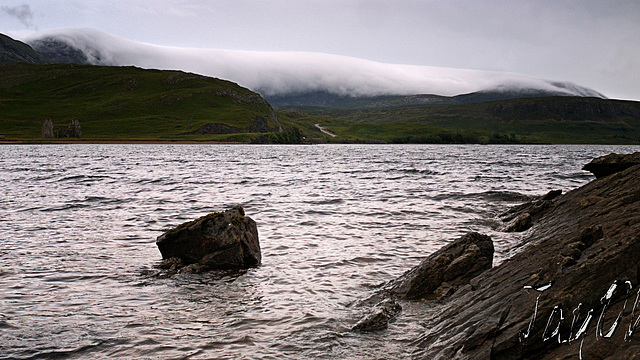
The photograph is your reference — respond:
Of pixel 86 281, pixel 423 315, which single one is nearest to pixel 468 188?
pixel 423 315

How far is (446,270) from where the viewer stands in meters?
13.2

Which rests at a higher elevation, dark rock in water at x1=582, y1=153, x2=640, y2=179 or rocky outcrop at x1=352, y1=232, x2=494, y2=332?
dark rock in water at x1=582, y1=153, x2=640, y2=179

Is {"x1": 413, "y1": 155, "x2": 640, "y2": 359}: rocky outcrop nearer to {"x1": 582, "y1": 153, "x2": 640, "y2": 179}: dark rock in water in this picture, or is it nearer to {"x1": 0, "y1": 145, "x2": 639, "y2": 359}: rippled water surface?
Result: {"x1": 0, "y1": 145, "x2": 639, "y2": 359}: rippled water surface

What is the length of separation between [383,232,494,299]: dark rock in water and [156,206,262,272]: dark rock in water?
5525 mm

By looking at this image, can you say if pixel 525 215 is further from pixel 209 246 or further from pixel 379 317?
pixel 209 246

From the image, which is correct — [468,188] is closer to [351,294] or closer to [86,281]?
[351,294]

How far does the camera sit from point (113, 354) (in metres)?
9.04

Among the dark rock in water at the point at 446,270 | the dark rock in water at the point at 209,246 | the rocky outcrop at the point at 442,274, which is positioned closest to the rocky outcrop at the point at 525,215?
the rocky outcrop at the point at 442,274

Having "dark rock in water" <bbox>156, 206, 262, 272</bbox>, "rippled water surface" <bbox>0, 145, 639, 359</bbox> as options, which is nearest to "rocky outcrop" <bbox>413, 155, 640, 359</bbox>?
"rippled water surface" <bbox>0, 145, 639, 359</bbox>

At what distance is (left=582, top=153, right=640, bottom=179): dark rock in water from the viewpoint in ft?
72.9

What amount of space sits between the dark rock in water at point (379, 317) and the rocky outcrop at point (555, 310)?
86 centimetres

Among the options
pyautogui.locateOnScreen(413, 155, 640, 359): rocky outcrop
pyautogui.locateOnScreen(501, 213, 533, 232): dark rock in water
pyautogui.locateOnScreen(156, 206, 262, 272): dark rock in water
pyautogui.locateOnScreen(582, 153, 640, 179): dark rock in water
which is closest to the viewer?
pyautogui.locateOnScreen(413, 155, 640, 359): rocky outcrop

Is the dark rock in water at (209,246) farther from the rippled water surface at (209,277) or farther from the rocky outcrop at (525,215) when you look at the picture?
the rocky outcrop at (525,215)

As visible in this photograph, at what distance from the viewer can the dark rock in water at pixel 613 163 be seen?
22219 millimetres
